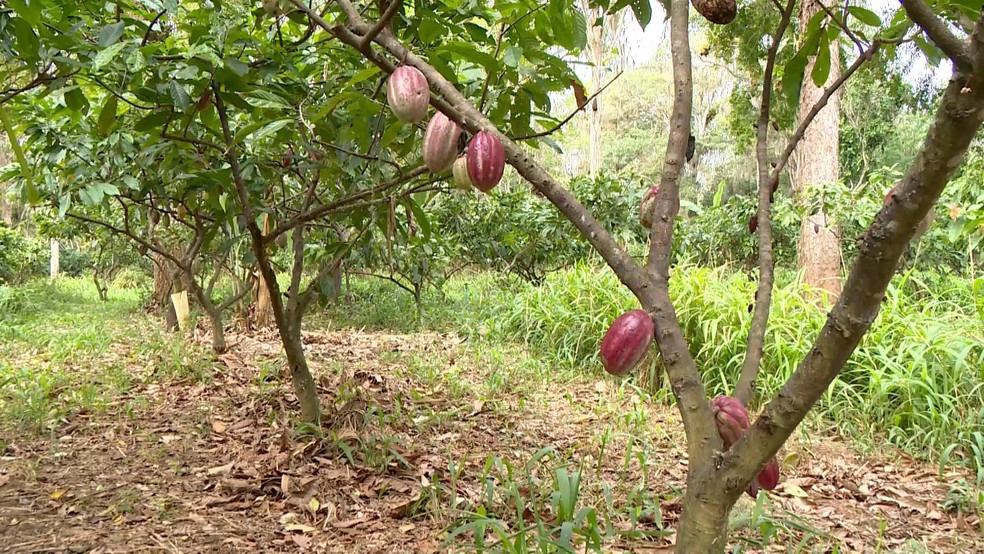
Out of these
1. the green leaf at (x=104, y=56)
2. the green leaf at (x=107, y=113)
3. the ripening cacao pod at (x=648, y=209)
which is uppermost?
the green leaf at (x=104, y=56)

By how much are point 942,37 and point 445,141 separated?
0.60 meters

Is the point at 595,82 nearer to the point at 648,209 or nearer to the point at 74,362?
the point at 74,362

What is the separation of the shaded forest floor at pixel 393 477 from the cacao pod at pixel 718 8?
1233mm

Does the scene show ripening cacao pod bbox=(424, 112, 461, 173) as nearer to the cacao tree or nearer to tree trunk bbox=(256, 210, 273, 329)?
the cacao tree

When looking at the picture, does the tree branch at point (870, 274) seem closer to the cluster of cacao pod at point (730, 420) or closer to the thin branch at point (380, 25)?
the cluster of cacao pod at point (730, 420)

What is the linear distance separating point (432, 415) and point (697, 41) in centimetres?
1706

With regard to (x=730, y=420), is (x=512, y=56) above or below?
above

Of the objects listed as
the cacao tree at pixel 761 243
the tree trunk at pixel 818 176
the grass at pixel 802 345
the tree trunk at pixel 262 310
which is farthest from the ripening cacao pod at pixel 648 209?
the tree trunk at pixel 262 310

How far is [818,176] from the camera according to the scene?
18.0 ft

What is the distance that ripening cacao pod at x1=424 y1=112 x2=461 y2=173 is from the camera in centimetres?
93

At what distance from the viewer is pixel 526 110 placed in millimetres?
1566

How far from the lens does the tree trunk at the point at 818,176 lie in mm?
5098

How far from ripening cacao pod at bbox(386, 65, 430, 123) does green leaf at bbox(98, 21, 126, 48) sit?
2.70 ft

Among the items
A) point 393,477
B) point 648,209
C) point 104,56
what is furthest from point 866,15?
point 393,477
